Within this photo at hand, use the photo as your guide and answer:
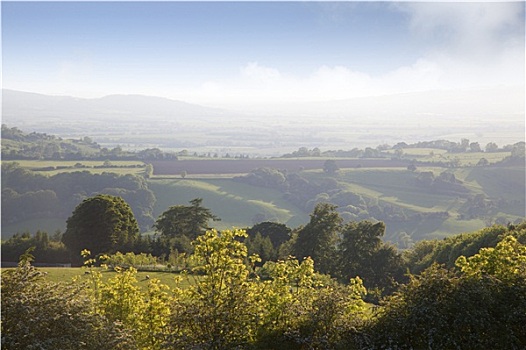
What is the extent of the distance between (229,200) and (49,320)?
381 ft

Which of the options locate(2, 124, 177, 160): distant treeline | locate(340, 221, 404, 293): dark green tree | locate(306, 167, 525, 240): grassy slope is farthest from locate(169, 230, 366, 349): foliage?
locate(2, 124, 177, 160): distant treeline

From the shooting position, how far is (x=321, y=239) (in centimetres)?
3916

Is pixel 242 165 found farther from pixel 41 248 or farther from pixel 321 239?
pixel 41 248

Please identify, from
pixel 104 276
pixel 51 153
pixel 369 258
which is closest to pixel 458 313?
pixel 104 276

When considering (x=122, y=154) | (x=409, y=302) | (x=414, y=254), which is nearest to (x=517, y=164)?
(x=414, y=254)

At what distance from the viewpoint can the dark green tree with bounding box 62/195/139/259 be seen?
37.9m

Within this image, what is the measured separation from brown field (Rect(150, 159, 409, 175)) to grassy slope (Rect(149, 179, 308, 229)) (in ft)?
48.6

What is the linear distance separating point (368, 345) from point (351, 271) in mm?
27280

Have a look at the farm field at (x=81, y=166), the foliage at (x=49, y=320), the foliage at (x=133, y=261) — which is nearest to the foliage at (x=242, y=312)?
the foliage at (x=49, y=320)

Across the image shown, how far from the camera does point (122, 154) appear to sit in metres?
187

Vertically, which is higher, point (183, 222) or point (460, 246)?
point (460, 246)

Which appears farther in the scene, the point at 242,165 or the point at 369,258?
the point at 242,165

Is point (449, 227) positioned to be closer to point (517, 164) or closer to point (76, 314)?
point (517, 164)

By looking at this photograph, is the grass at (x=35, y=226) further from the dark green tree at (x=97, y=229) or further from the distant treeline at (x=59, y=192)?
the dark green tree at (x=97, y=229)
